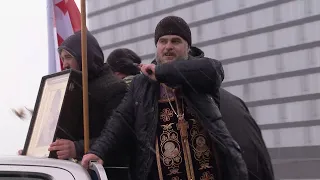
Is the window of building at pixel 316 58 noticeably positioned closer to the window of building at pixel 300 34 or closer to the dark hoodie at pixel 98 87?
the window of building at pixel 300 34

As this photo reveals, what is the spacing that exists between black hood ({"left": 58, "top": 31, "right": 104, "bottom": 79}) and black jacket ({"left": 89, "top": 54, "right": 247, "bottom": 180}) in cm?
32

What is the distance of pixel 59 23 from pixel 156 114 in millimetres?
2751

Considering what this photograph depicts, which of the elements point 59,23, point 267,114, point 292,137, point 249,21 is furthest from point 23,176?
point 267,114

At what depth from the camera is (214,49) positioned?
5459cm

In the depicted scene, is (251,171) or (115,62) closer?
(251,171)

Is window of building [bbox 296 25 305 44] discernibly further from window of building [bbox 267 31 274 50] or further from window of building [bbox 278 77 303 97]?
window of building [bbox 278 77 303 97]

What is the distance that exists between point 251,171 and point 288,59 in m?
49.2

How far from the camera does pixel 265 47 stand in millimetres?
52656

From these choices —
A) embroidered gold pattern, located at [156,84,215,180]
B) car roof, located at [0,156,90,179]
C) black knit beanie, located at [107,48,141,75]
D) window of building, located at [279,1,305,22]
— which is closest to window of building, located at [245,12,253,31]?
Result: window of building, located at [279,1,305,22]

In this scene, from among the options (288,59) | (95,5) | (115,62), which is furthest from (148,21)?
(115,62)

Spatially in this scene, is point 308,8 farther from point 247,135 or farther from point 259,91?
point 247,135

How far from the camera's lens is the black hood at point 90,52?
2.82 meters

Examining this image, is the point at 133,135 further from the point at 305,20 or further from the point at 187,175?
the point at 305,20

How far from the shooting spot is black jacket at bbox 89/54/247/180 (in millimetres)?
2363
